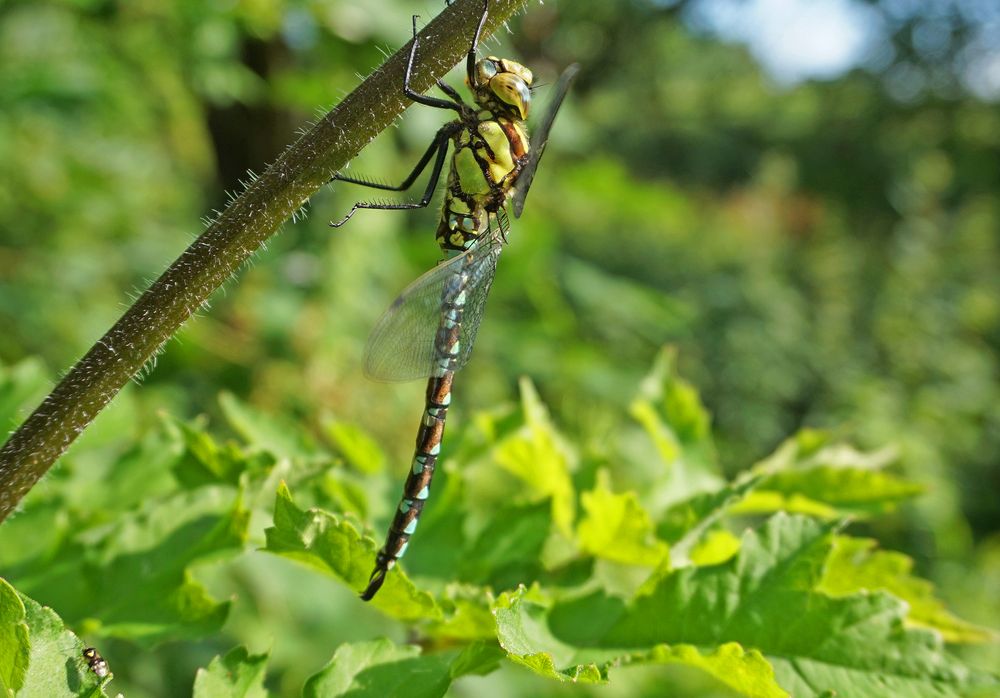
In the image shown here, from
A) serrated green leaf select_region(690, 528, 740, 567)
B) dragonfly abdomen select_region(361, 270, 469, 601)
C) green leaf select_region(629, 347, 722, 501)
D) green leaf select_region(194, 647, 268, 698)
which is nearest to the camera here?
green leaf select_region(194, 647, 268, 698)

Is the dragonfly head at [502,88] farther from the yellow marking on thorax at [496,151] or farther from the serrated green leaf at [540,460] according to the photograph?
the serrated green leaf at [540,460]

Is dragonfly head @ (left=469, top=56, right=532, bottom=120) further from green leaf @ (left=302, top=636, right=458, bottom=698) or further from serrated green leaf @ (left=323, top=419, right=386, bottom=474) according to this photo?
green leaf @ (left=302, top=636, right=458, bottom=698)

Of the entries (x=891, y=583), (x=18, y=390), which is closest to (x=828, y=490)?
(x=891, y=583)

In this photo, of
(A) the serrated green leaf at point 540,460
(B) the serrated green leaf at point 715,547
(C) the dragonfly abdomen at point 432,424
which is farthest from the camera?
(A) the serrated green leaf at point 540,460

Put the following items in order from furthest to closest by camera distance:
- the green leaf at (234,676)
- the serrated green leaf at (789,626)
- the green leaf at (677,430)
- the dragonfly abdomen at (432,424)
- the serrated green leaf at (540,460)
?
the green leaf at (677,430) < the serrated green leaf at (540,460) < the dragonfly abdomen at (432,424) < the serrated green leaf at (789,626) < the green leaf at (234,676)

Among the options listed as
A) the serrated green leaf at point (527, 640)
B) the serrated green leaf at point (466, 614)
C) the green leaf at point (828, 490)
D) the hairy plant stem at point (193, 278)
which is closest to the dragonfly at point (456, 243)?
the serrated green leaf at point (466, 614)

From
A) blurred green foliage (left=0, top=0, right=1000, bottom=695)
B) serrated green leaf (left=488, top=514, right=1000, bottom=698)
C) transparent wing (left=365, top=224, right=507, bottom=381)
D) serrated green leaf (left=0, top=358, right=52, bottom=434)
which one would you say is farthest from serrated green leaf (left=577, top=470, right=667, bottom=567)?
serrated green leaf (left=0, top=358, right=52, bottom=434)
